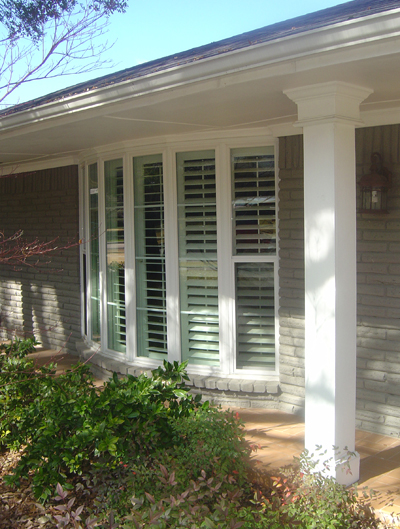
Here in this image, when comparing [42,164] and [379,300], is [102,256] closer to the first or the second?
[42,164]

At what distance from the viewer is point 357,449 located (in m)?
4.44

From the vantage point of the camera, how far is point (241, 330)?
5.57 metres

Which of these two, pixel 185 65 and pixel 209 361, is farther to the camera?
pixel 209 361

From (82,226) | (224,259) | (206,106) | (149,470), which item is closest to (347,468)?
(149,470)

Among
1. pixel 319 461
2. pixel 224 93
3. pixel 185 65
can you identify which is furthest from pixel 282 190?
pixel 319 461

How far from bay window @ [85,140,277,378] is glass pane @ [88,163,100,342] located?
0.28 meters

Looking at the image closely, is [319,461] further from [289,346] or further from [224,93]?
[224,93]

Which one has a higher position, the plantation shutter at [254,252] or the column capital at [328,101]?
the column capital at [328,101]

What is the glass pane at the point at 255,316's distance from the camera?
18.0 feet

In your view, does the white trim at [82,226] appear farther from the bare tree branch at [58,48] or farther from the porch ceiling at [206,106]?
the bare tree branch at [58,48]

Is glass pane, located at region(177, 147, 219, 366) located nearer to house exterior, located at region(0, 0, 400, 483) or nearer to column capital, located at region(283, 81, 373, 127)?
house exterior, located at region(0, 0, 400, 483)

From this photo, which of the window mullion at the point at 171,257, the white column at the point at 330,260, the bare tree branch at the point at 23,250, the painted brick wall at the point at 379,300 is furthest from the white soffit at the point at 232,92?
the bare tree branch at the point at 23,250

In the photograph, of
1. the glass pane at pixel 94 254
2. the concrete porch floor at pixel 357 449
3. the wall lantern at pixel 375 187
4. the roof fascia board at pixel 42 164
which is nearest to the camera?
the concrete porch floor at pixel 357 449

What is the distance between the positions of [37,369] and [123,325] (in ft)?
5.58
